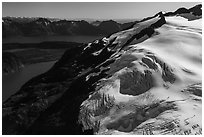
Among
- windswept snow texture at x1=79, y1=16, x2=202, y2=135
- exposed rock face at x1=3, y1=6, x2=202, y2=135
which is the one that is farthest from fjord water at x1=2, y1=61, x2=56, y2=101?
windswept snow texture at x1=79, y1=16, x2=202, y2=135

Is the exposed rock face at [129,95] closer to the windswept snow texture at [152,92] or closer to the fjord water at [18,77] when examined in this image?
the windswept snow texture at [152,92]

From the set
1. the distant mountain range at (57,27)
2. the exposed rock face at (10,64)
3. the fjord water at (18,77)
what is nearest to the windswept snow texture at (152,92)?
the fjord water at (18,77)

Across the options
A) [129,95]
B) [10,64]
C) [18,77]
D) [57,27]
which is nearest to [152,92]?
[129,95]

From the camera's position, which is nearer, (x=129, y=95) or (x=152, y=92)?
(x=152, y=92)

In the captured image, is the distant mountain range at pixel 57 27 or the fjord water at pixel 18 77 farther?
the distant mountain range at pixel 57 27

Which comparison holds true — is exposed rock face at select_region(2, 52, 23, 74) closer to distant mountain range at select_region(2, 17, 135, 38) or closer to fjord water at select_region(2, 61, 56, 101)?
fjord water at select_region(2, 61, 56, 101)

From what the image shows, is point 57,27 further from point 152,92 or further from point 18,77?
point 152,92

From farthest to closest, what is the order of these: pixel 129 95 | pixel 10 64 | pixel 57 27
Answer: pixel 57 27 → pixel 10 64 → pixel 129 95
